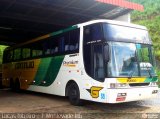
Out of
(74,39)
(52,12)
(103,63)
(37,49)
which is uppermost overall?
(52,12)

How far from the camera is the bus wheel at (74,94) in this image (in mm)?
11820

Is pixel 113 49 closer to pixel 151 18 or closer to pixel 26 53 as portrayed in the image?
pixel 26 53

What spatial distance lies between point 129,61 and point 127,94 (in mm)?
1211

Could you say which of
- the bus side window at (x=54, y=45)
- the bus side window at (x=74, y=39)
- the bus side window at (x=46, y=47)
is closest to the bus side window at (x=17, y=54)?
the bus side window at (x=46, y=47)

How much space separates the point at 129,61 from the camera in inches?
414

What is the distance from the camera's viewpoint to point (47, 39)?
14805 mm

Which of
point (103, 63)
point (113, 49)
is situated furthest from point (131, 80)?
point (113, 49)

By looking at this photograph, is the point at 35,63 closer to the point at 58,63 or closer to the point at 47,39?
the point at 47,39

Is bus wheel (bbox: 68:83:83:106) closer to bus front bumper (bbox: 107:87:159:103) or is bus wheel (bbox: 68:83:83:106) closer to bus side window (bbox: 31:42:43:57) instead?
bus front bumper (bbox: 107:87:159:103)

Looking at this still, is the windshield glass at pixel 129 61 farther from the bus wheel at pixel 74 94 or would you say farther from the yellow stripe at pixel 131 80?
the bus wheel at pixel 74 94

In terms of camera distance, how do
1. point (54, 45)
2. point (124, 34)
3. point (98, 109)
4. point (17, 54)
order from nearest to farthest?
point (124, 34)
point (98, 109)
point (54, 45)
point (17, 54)

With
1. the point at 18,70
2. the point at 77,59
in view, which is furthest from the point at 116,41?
the point at 18,70

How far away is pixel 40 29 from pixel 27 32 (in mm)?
1643

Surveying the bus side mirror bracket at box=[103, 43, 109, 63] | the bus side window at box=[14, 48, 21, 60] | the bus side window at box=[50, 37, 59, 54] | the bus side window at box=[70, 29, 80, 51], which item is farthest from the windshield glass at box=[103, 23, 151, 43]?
the bus side window at box=[14, 48, 21, 60]
